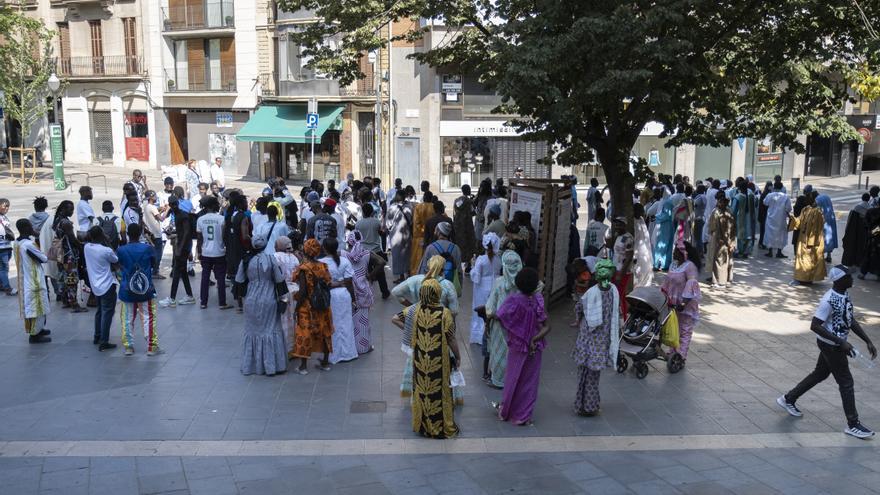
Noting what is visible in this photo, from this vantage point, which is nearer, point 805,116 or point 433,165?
point 805,116

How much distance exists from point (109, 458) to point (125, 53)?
116ft

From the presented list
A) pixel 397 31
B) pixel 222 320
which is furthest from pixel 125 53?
pixel 222 320

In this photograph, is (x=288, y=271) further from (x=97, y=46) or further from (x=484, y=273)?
(x=97, y=46)

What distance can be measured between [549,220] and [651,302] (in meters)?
2.92

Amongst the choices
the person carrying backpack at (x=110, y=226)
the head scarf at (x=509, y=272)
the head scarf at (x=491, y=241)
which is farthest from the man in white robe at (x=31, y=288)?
the head scarf at (x=509, y=272)

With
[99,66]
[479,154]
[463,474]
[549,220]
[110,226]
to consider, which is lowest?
[463,474]

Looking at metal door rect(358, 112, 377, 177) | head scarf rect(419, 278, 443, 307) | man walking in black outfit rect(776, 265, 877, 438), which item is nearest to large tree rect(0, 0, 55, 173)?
metal door rect(358, 112, 377, 177)

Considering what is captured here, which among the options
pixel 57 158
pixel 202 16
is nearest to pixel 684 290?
pixel 57 158

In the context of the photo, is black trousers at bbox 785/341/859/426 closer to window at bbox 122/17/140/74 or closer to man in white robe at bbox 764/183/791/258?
man in white robe at bbox 764/183/791/258

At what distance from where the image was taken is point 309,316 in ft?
30.4

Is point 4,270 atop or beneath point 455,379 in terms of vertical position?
atop

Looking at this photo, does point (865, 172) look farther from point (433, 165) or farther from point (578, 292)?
point (578, 292)

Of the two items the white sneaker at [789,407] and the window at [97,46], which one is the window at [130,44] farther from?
the white sneaker at [789,407]

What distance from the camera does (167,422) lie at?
7824 millimetres
